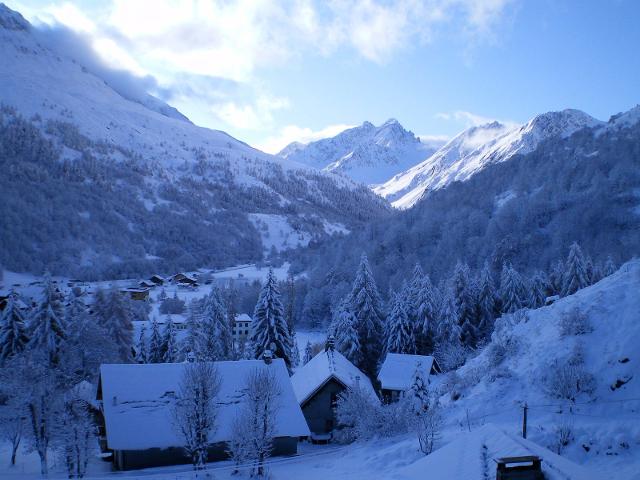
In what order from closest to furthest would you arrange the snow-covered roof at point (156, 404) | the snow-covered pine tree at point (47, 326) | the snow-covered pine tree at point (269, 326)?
the snow-covered roof at point (156, 404)
the snow-covered pine tree at point (47, 326)
the snow-covered pine tree at point (269, 326)

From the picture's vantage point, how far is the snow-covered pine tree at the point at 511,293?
48281mm

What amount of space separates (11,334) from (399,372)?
94.5 feet

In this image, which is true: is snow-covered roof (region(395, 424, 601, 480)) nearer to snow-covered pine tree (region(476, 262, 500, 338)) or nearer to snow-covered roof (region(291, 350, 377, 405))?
snow-covered roof (region(291, 350, 377, 405))

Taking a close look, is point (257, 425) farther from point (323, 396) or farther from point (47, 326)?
point (47, 326)

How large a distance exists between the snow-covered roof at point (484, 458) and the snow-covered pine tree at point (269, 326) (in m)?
24.0

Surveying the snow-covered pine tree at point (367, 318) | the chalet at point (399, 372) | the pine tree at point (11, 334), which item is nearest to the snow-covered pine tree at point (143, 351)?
the pine tree at point (11, 334)

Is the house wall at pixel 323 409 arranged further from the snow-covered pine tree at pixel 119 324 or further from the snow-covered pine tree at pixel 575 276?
the snow-covered pine tree at pixel 575 276

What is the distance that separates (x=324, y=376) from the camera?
3045 cm

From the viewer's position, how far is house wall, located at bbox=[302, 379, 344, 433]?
30062mm

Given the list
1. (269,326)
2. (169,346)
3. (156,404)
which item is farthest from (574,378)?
(169,346)

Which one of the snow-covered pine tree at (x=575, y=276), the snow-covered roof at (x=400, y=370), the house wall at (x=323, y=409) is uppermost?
the snow-covered pine tree at (x=575, y=276)

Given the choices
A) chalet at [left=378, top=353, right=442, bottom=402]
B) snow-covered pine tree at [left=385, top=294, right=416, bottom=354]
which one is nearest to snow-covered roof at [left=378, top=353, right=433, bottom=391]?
chalet at [left=378, top=353, right=442, bottom=402]

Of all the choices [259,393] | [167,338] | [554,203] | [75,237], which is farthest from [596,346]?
[75,237]

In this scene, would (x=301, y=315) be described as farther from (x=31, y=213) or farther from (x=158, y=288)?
(x=31, y=213)
